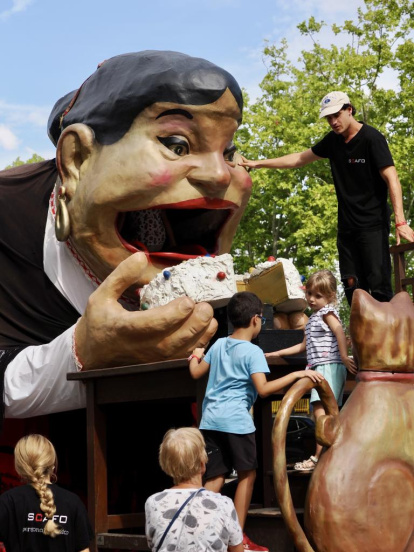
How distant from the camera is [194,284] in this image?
220 inches

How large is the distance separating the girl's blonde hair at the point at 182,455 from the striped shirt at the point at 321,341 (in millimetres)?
1590

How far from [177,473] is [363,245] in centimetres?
229

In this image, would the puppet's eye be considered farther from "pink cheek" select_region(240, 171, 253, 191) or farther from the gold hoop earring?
the gold hoop earring

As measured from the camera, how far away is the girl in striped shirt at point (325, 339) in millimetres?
4832

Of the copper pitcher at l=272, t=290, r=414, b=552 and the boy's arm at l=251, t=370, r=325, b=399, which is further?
the boy's arm at l=251, t=370, r=325, b=399

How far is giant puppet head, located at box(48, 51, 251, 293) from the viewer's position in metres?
5.76

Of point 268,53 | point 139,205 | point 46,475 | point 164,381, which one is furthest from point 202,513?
point 268,53

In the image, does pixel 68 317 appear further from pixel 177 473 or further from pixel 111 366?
pixel 177 473

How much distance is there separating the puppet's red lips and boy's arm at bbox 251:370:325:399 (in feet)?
5.63

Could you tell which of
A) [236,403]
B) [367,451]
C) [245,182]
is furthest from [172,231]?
[367,451]

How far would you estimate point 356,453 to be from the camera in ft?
Answer: 13.3

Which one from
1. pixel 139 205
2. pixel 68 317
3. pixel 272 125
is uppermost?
pixel 272 125

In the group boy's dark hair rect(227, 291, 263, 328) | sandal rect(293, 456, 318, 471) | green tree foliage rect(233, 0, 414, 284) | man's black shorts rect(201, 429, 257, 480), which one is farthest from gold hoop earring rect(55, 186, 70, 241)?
green tree foliage rect(233, 0, 414, 284)

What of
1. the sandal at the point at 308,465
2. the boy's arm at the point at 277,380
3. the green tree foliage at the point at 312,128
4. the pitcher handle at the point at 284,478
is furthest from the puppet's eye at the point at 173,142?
the green tree foliage at the point at 312,128
